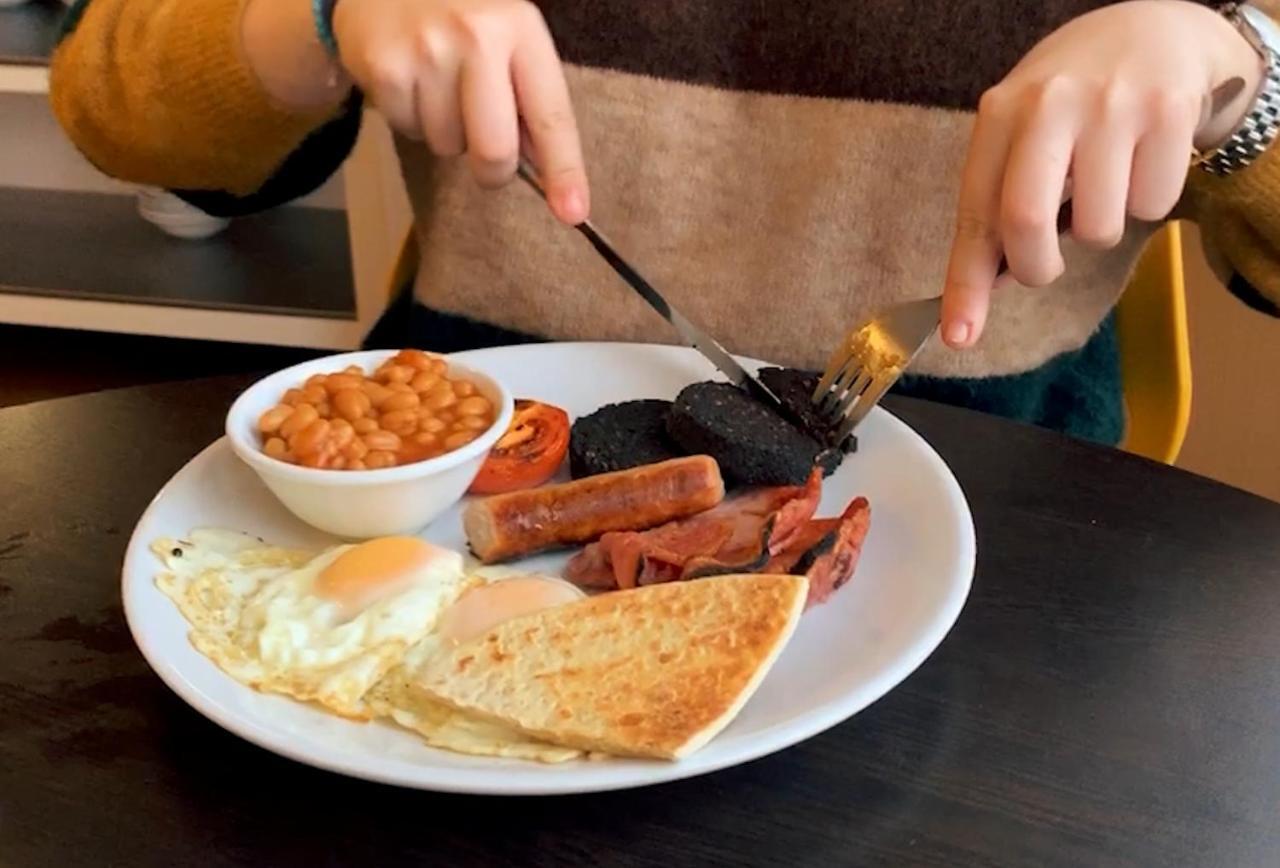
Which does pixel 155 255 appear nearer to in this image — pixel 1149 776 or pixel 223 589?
pixel 223 589

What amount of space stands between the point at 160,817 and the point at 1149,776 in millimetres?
496

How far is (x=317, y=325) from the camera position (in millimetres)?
2686

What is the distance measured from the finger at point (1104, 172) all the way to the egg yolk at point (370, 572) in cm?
46

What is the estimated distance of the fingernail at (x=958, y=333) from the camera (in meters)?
0.83

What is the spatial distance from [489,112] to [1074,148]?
1.24 feet

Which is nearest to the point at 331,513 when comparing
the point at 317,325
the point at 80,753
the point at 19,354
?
the point at 80,753

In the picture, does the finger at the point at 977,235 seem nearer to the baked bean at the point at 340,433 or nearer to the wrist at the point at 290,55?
the baked bean at the point at 340,433

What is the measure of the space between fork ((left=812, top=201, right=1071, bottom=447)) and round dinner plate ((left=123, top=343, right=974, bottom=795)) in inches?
1.4

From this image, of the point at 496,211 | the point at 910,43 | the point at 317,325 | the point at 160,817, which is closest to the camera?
the point at 160,817

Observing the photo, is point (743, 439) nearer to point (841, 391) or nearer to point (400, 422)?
point (841, 391)

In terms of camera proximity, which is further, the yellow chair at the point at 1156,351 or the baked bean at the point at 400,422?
the yellow chair at the point at 1156,351

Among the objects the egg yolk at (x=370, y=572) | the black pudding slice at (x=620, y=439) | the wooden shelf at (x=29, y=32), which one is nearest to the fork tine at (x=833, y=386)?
the black pudding slice at (x=620, y=439)

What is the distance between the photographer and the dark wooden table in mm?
633

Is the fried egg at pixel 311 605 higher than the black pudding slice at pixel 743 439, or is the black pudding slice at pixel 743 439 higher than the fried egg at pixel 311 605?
the fried egg at pixel 311 605
